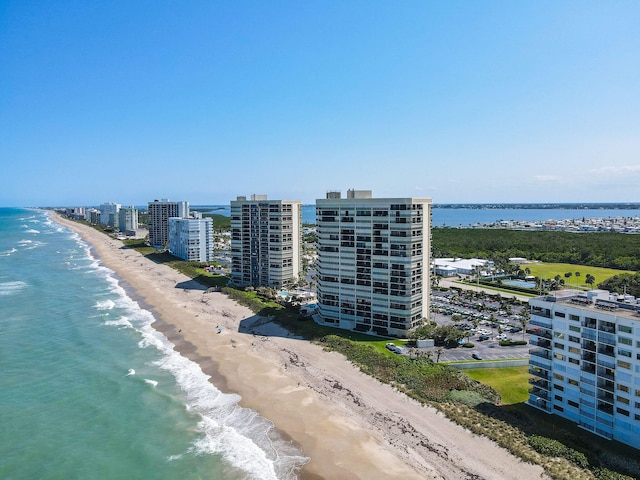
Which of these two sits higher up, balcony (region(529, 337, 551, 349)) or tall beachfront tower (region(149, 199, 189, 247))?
tall beachfront tower (region(149, 199, 189, 247))

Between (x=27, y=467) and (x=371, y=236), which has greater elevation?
(x=371, y=236)

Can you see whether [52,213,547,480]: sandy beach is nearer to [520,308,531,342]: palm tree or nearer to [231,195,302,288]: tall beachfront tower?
[231,195,302,288]: tall beachfront tower

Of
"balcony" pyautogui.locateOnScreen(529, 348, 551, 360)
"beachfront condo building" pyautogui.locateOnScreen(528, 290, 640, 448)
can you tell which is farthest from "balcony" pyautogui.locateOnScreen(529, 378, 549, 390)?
"balcony" pyautogui.locateOnScreen(529, 348, 551, 360)

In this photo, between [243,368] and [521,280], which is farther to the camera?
[521,280]

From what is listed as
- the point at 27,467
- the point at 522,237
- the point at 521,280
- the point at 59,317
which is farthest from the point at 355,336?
the point at 522,237

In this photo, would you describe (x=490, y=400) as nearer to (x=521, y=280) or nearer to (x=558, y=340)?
(x=558, y=340)

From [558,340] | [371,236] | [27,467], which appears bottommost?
[27,467]
